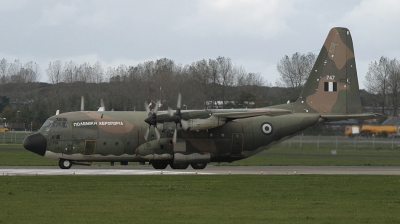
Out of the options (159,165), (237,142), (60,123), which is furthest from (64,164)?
(237,142)

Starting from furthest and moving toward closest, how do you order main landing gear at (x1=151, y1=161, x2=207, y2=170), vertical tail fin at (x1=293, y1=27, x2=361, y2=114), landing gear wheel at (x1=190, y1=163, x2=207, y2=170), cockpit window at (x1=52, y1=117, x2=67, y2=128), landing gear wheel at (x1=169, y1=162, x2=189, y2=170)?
1. vertical tail fin at (x1=293, y1=27, x2=361, y2=114)
2. landing gear wheel at (x1=190, y1=163, x2=207, y2=170)
3. main landing gear at (x1=151, y1=161, x2=207, y2=170)
4. landing gear wheel at (x1=169, y1=162, x2=189, y2=170)
5. cockpit window at (x1=52, y1=117, x2=67, y2=128)


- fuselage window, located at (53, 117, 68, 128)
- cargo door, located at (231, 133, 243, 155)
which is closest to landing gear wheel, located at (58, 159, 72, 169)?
fuselage window, located at (53, 117, 68, 128)

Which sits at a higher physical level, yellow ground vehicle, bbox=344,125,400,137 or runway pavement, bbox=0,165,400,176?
yellow ground vehicle, bbox=344,125,400,137

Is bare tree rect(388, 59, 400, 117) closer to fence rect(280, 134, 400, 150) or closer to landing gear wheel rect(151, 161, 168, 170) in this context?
fence rect(280, 134, 400, 150)

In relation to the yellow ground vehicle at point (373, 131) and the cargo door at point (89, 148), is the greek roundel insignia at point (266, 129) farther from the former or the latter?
the yellow ground vehicle at point (373, 131)

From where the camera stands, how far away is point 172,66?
79.1 m

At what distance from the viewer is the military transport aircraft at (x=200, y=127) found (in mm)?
36062

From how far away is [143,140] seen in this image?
1448 inches

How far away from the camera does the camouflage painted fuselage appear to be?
3600 centimetres

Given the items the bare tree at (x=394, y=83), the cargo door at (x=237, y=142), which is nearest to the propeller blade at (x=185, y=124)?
the cargo door at (x=237, y=142)
